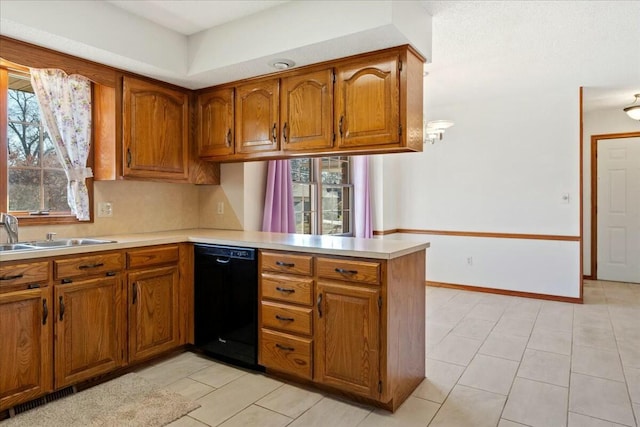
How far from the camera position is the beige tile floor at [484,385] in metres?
2.16

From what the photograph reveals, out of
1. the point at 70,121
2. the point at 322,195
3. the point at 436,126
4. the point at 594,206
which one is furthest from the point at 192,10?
the point at 594,206

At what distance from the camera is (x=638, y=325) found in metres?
3.79

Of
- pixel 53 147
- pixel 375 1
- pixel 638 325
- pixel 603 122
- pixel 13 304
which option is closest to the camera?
pixel 13 304

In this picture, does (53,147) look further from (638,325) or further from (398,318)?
(638,325)

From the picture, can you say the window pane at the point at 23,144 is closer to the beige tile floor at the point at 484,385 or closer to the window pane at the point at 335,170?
the beige tile floor at the point at 484,385

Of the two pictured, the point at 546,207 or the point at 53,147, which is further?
the point at 546,207

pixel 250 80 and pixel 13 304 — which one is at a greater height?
pixel 250 80

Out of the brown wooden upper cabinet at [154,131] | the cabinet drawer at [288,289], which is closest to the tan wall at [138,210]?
the brown wooden upper cabinet at [154,131]

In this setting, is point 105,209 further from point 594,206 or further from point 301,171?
point 594,206

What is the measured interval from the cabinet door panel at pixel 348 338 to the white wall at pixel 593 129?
5.20 m

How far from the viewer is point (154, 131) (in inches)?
125

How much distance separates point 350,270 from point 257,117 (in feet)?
5.09

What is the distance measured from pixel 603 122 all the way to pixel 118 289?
6591 mm

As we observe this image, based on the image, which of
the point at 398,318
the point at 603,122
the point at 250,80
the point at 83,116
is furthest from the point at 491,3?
the point at 603,122
